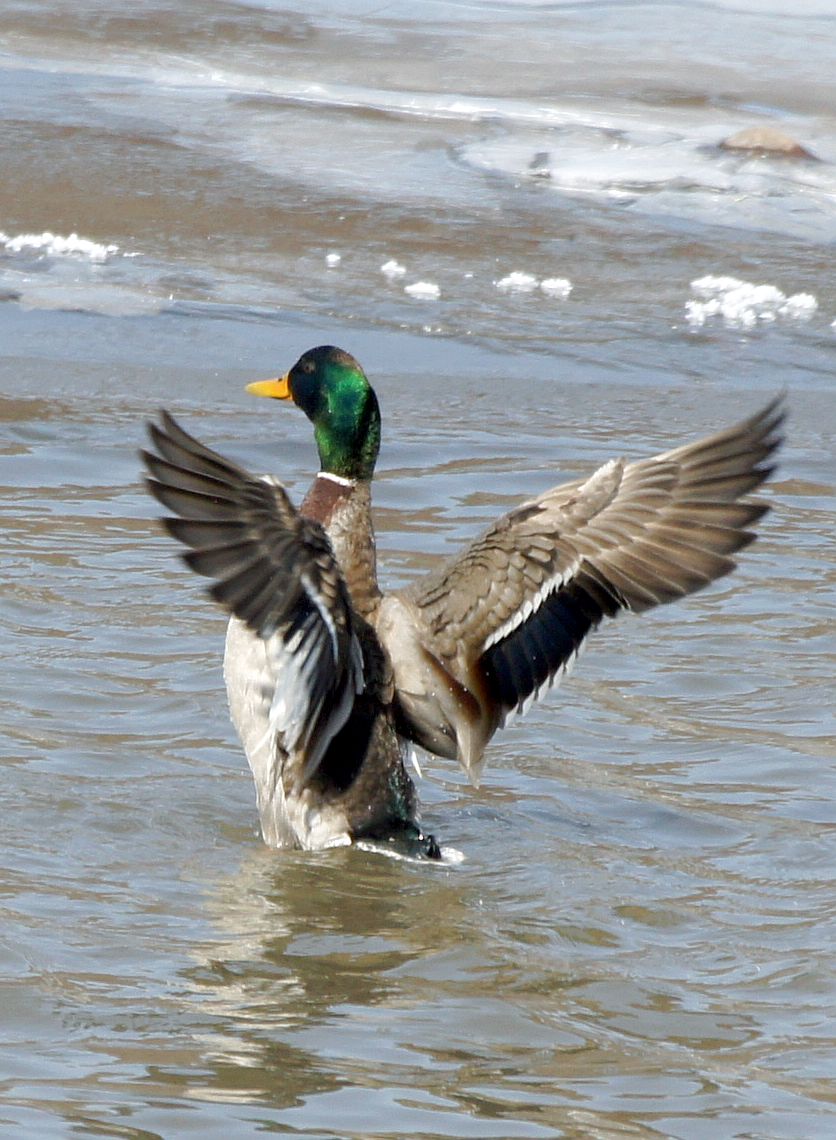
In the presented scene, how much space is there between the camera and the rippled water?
3920mm

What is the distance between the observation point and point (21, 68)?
13.4 m

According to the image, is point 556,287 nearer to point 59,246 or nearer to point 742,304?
point 742,304

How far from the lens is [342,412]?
17.9 feet

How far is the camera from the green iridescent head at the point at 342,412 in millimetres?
5398

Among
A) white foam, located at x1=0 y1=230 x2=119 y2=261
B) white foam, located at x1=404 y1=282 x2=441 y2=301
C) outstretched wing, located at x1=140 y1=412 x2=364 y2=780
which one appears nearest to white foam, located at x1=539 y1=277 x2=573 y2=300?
white foam, located at x1=404 y1=282 x2=441 y2=301

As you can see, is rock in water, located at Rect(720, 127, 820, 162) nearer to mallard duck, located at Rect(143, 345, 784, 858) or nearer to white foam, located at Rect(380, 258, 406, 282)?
white foam, located at Rect(380, 258, 406, 282)

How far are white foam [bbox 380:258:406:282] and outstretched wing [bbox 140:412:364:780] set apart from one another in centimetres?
549

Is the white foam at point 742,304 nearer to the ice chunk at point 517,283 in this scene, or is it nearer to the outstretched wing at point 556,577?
the ice chunk at point 517,283

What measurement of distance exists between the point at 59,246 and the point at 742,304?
3361 mm

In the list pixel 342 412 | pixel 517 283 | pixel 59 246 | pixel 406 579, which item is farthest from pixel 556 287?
pixel 342 412

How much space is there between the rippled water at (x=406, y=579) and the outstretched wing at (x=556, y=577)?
0.44m

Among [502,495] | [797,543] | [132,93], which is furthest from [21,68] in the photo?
[797,543]

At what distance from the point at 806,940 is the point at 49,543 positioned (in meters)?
3.26

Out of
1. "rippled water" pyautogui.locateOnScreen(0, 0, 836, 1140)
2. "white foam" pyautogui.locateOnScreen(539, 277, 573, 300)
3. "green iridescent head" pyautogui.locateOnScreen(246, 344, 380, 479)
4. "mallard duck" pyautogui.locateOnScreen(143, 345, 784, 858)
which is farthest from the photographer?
"white foam" pyautogui.locateOnScreen(539, 277, 573, 300)
